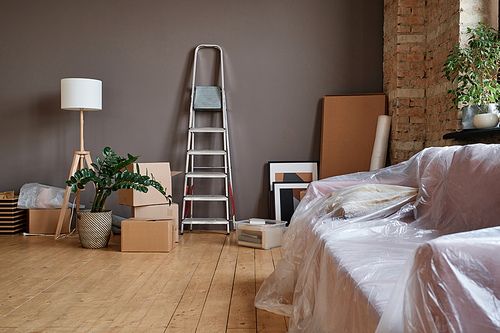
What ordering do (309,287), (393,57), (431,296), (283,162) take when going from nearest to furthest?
1. (431,296)
2. (309,287)
3. (393,57)
4. (283,162)

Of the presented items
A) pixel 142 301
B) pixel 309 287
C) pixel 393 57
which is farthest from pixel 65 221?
pixel 393 57

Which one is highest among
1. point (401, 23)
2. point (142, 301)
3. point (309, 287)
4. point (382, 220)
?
point (401, 23)

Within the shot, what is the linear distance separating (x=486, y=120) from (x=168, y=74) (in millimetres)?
2936

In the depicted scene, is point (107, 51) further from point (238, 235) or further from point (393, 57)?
point (393, 57)

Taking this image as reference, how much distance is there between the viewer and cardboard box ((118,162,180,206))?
3.39 metres

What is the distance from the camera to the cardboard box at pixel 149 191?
11.1ft

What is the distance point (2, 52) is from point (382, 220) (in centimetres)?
424

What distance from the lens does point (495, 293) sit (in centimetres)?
63

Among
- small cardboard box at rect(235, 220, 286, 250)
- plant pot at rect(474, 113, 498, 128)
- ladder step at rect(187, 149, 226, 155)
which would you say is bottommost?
small cardboard box at rect(235, 220, 286, 250)

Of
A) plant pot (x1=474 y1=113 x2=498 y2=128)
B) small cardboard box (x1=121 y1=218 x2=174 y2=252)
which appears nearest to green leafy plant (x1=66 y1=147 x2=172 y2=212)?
small cardboard box (x1=121 y1=218 x2=174 y2=252)

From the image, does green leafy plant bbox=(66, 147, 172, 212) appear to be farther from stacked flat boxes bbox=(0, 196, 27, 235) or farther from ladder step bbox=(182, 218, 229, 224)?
stacked flat boxes bbox=(0, 196, 27, 235)

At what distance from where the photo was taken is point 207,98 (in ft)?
13.2

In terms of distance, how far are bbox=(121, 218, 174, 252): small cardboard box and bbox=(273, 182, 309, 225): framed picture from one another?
1.24 m

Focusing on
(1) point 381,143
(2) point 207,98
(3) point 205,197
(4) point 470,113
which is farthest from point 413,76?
(3) point 205,197
